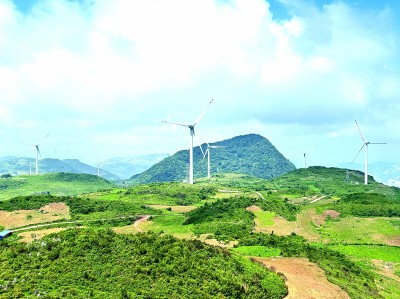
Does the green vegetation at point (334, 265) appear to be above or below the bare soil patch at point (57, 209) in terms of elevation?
below

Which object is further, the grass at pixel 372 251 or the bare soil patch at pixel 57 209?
A: the bare soil patch at pixel 57 209

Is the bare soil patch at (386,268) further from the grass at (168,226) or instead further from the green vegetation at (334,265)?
the grass at (168,226)

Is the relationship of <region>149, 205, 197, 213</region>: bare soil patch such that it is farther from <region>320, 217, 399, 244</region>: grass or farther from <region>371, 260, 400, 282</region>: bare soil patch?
<region>371, 260, 400, 282</region>: bare soil patch

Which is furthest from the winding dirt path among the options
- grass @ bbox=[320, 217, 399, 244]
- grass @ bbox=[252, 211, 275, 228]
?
grass @ bbox=[320, 217, 399, 244]

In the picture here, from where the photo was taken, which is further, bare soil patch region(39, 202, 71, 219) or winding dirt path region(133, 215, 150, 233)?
bare soil patch region(39, 202, 71, 219)

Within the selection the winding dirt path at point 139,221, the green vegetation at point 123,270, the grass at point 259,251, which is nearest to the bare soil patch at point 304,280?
the green vegetation at point 123,270

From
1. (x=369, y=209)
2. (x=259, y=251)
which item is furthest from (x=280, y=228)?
(x=259, y=251)
